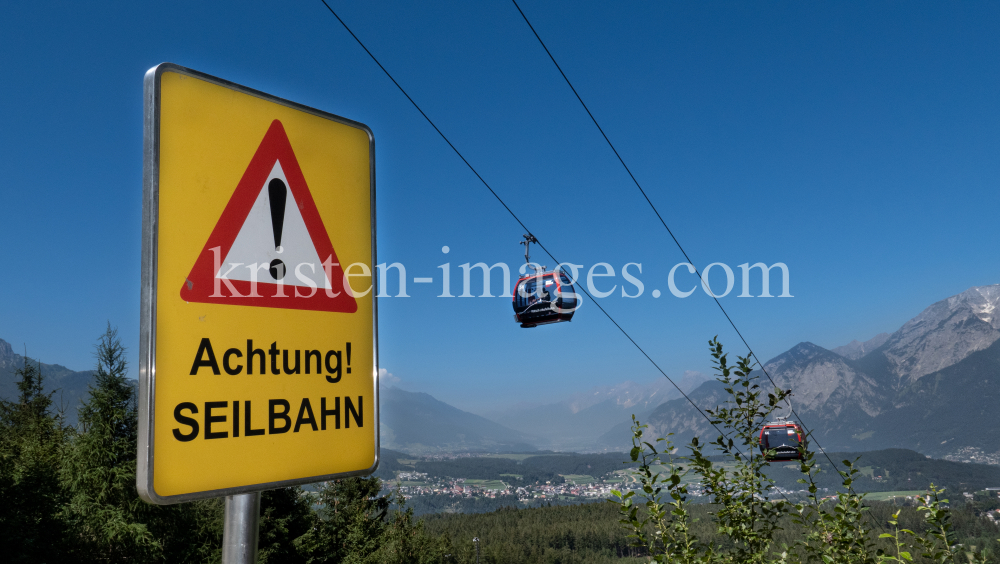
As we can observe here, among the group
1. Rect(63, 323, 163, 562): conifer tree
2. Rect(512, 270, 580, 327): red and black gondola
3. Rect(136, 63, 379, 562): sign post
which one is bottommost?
Rect(63, 323, 163, 562): conifer tree

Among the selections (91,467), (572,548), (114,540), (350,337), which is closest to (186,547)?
(114,540)

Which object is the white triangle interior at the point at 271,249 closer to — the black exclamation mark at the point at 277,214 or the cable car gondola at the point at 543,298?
the black exclamation mark at the point at 277,214

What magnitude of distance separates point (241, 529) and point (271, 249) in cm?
62

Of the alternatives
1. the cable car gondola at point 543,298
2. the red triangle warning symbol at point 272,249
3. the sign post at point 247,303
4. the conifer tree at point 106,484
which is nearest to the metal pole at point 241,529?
the sign post at point 247,303

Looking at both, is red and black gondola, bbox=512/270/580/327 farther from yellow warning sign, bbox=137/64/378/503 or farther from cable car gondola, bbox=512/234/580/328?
yellow warning sign, bbox=137/64/378/503

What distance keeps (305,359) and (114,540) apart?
2069cm

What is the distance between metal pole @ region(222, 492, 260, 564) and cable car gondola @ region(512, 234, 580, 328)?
14977 mm

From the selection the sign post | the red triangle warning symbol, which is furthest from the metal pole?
the red triangle warning symbol

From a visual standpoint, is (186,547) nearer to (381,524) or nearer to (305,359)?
(381,524)

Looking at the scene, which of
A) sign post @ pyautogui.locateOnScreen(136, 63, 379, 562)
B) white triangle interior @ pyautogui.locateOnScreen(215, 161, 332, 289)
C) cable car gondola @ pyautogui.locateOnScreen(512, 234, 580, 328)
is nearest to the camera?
sign post @ pyautogui.locateOnScreen(136, 63, 379, 562)

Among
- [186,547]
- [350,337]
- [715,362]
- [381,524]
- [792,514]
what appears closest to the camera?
[350,337]

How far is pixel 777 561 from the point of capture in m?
3.25

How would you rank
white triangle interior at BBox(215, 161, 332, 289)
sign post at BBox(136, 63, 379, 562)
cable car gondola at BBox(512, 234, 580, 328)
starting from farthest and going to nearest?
1. cable car gondola at BBox(512, 234, 580, 328)
2. white triangle interior at BBox(215, 161, 332, 289)
3. sign post at BBox(136, 63, 379, 562)

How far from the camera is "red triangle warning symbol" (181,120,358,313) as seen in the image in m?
1.23
